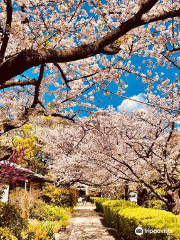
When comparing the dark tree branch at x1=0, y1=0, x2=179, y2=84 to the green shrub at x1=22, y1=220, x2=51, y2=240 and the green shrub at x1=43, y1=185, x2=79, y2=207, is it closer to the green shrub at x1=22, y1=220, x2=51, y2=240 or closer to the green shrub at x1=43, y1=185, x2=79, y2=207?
the green shrub at x1=22, y1=220, x2=51, y2=240

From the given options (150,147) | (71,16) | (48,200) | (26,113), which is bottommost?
(48,200)

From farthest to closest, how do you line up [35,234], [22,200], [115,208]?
1. [115,208]
2. [22,200]
3. [35,234]

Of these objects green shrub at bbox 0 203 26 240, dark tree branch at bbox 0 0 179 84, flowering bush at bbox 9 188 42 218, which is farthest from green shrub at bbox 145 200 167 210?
dark tree branch at bbox 0 0 179 84

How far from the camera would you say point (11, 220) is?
24.4ft

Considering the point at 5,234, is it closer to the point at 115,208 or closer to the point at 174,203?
the point at 174,203

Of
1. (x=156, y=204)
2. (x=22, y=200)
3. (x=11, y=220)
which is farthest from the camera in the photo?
(x=156, y=204)

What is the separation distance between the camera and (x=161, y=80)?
8172 mm

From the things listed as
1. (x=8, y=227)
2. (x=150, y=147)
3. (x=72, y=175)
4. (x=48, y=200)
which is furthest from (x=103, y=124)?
(x=48, y=200)

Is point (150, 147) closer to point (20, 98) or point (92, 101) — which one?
point (92, 101)

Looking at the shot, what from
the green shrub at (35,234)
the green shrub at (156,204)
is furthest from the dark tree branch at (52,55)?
the green shrub at (156,204)

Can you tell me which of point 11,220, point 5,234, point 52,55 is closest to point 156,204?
point 11,220

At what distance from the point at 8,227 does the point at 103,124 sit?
566cm

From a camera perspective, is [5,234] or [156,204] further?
[156,204]

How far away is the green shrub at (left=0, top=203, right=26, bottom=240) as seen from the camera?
7.19 meters
